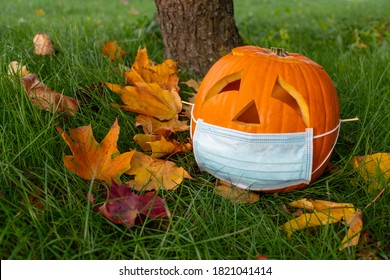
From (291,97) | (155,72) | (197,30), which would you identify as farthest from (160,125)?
(197,30)

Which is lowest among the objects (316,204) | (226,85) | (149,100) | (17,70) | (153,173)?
(316,204)

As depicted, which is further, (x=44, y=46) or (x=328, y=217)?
(x=44, y=46)

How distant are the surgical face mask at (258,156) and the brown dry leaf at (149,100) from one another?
0.36 metres

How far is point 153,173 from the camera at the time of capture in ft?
5.59

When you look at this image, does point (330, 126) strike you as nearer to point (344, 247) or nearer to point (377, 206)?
point (377, 206)

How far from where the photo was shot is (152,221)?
152 centimetres

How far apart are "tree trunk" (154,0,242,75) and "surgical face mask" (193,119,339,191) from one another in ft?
2.94

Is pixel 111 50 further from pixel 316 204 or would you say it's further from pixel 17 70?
pixel 316 204

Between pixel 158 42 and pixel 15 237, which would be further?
pixel 158 42

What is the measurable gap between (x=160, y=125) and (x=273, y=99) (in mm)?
588

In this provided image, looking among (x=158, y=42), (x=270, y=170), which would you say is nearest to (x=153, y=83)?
(x=270, y=170)

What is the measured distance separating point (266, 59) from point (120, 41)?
4.37ft

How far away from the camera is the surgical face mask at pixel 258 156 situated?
1660 millimetres

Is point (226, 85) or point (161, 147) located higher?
point (226, 85)
